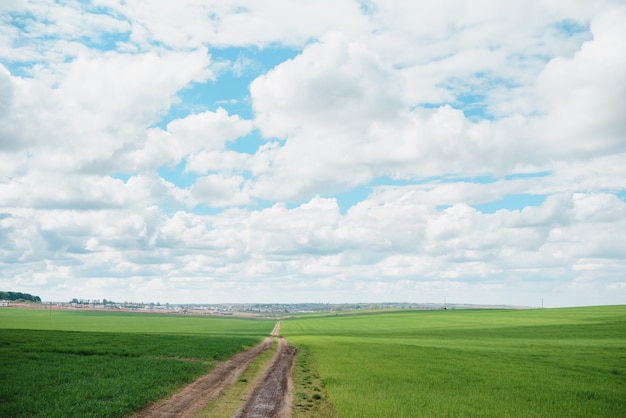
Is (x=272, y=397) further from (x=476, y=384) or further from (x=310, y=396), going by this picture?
(x=476, y=384)

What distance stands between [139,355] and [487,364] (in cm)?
3132

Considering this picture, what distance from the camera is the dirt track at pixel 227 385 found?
20.9 metres

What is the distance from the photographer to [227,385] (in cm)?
2858

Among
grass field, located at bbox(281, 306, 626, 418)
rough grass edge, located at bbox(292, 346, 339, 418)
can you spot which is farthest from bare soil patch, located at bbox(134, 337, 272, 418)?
grass field, located at bbox(281, 306, 626, 418)

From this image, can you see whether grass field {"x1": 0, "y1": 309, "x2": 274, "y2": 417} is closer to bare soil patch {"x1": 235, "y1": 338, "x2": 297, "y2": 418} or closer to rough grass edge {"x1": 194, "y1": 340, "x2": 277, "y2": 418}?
rough grass edge {"x1": 194, "y1": 340, "x2": 277, "y2": 418}

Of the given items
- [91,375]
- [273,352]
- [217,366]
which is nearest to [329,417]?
[91,375]

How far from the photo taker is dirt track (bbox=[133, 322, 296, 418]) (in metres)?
20.9

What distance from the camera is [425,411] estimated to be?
21203mm

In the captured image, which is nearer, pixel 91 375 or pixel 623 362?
pixel 91 375

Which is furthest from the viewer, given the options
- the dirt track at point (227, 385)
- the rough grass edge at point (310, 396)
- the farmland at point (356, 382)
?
the farmland at point (356, 382)

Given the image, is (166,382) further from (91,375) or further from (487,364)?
(487,364)

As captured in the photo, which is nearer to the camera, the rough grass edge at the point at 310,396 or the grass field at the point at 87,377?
the grass field at the point at 87,377

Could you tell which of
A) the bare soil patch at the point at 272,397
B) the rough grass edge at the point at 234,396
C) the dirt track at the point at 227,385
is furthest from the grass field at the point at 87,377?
the bare soil patch at the point at 272,397

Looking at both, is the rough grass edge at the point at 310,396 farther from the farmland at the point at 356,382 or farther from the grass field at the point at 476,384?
the grass field at the point at 476,384
